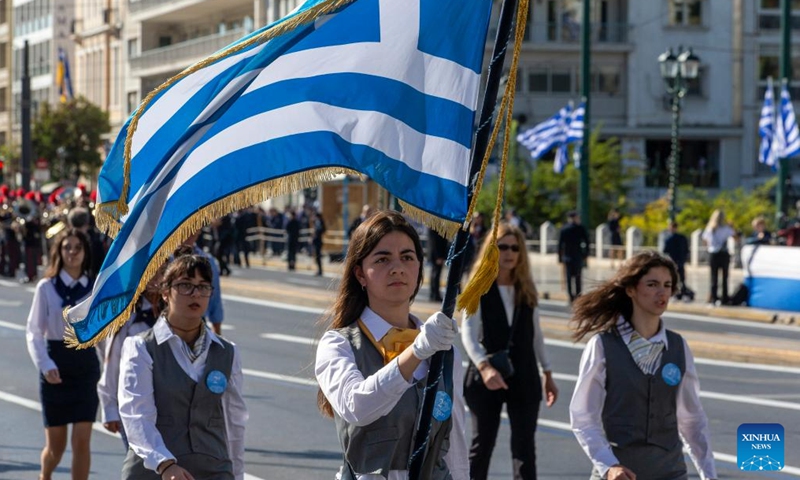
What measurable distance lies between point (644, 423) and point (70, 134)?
63.4m

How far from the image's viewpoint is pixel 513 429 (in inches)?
335

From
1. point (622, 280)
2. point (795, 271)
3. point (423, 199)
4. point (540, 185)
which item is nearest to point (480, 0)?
point (423, 199)

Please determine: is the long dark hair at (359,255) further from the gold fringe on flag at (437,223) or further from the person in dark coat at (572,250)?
the person in dark coat at (572,250)

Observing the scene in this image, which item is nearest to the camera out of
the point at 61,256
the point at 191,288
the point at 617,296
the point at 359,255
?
the point at 359,255

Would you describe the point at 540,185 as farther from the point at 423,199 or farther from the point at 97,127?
the point at 423,199

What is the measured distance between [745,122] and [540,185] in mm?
17470

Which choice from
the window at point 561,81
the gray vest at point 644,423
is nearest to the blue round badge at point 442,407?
the gray vest at point 644,423

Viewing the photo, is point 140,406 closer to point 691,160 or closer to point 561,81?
point 561,81

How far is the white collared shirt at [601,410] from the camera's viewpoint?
5.86 metres

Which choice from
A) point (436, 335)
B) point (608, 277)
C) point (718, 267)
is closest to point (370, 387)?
point (436, 335)

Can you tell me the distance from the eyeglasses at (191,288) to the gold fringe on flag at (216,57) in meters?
0.75

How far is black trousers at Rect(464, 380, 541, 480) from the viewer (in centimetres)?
847

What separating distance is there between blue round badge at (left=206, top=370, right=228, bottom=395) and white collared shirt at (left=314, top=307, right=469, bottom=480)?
135 centimetres

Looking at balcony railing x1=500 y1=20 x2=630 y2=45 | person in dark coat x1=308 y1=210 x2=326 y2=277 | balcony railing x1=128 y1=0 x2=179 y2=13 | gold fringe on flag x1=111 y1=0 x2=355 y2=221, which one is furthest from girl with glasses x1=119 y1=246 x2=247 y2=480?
balcony railing x1=128 y1=0 x2=179 y2=13
